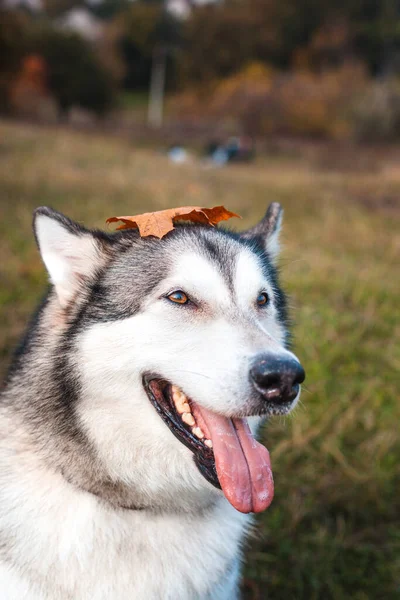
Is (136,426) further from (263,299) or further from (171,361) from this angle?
(263,299)

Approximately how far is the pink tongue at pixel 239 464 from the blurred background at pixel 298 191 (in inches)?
41.9

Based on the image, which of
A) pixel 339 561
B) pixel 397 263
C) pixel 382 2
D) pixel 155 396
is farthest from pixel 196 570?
pixel 382 2

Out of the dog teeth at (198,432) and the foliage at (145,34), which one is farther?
the foliage at (145,34)

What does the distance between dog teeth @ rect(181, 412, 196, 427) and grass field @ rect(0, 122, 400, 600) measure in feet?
4.35

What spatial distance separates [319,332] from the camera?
19.3ft

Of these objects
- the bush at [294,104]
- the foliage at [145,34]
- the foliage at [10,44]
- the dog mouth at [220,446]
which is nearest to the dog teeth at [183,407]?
the dog mouth at [220,446]

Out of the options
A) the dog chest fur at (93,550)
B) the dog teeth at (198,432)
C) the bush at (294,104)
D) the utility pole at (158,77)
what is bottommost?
the dog chest fur at (93,550)

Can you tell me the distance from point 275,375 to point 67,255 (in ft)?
3.57

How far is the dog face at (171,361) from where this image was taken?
2135mm

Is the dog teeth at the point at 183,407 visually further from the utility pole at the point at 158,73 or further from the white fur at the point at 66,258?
the utility pole at the point at 158,73

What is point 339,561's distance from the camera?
346cm

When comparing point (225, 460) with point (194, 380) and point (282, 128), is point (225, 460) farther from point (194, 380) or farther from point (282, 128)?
point (282, 128)

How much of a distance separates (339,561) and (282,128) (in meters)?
26.0

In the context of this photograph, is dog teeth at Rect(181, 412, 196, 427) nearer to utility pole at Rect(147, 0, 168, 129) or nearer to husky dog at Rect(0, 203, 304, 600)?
husky dog at Rect(0, 203, 304, 600)
